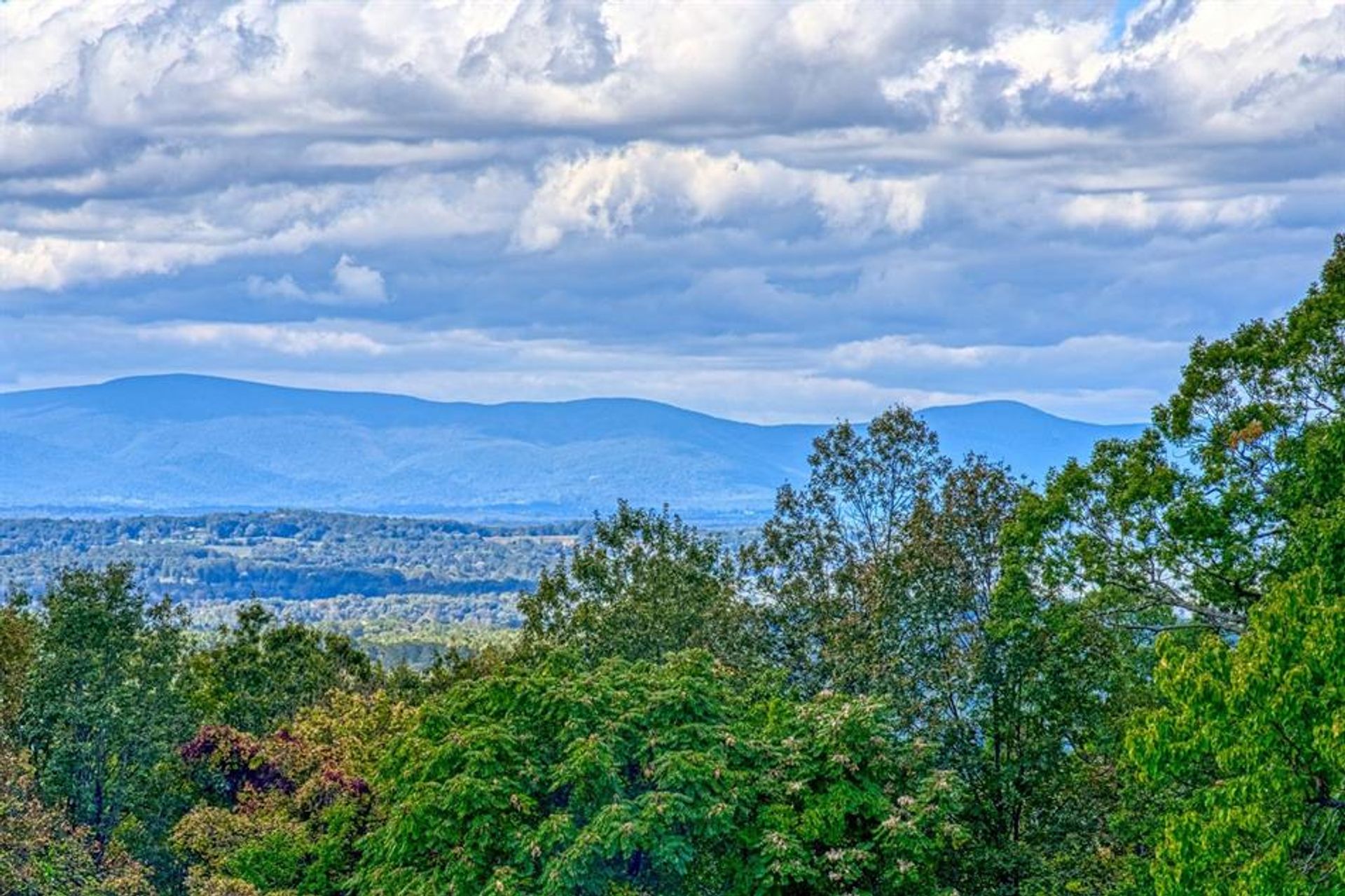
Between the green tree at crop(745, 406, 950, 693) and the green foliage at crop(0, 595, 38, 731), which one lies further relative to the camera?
the green foliage at crop(0, 595, 38, 731)

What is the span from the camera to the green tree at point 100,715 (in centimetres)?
4603

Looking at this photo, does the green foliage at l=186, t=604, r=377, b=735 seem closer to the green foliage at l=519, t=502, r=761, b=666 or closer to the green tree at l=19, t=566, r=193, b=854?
the green tree at l=19, t=566, r=193, b=854

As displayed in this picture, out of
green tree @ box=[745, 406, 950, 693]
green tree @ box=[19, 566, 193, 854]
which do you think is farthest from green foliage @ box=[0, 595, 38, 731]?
green tree @ box=[745, 406, 950, 693]

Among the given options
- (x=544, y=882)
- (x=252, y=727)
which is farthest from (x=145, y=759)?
(x=544, y=882)

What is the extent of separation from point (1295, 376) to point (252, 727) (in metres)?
41.7

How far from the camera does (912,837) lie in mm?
28781

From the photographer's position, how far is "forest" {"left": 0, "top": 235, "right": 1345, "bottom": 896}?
22.7 meters

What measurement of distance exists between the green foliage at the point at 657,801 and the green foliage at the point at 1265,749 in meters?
6.77

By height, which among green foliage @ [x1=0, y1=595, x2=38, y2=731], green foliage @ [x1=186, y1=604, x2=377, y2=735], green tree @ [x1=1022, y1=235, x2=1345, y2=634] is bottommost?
green foliage @ [x1=186, y1=604, x2=377, y2=735]

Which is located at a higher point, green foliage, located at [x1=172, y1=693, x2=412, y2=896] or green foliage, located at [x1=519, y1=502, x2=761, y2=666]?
green foliage, located at [x1=519, y1=502, x2=761, y2=666]

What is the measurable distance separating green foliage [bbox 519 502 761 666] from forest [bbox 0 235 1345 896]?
6.72 feet

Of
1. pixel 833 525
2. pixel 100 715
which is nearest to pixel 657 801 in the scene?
pixel 833 525

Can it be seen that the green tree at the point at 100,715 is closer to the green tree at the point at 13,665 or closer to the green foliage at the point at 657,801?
the green tree at the point at 13,665

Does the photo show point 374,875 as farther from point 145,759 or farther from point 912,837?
point 145,759
